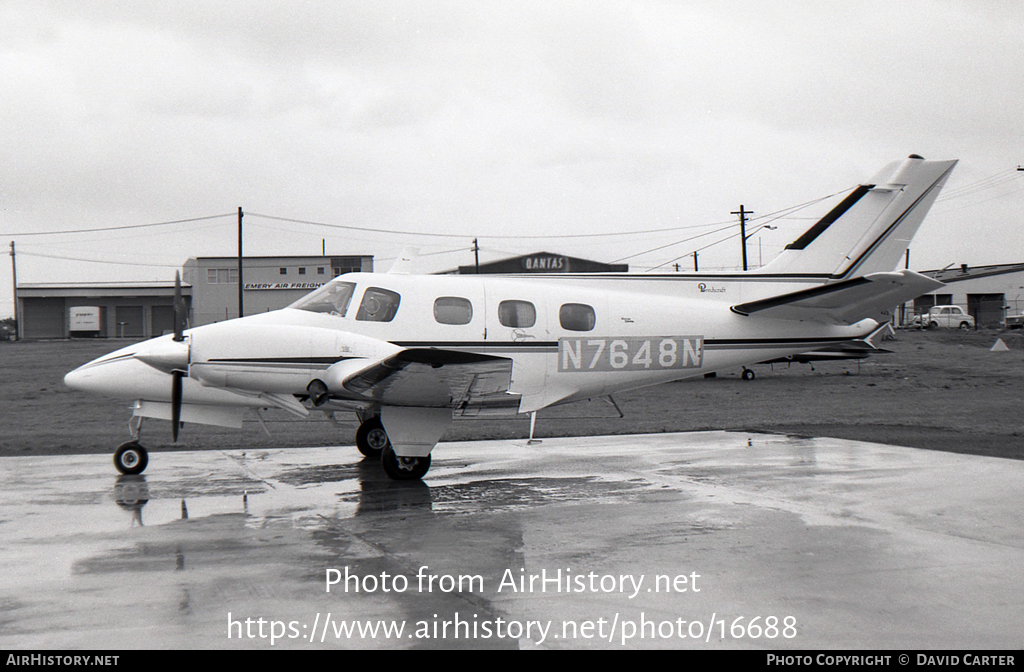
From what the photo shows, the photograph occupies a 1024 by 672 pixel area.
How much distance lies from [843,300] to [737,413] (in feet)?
37.3

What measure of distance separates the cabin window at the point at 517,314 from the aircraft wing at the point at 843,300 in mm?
3303

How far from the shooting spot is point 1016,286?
88.1m

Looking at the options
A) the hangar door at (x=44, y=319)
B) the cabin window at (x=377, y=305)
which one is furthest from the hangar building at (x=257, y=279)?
the cabin window at (x=377, y=305)

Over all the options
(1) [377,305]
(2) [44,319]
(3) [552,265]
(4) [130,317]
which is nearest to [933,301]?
(3) [552,265]

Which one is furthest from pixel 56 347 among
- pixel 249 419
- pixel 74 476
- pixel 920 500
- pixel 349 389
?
pixel 920 500

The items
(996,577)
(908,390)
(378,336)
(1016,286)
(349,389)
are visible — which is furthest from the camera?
(1016,286)

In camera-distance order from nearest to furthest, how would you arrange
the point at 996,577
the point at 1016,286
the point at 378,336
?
the point at 996,577, the point at 378,336, the point at 1016,286

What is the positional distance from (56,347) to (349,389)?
4649 centimetres

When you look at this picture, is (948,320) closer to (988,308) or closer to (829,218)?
(988,308)

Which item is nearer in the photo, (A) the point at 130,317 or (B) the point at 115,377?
(B) the point at 115,377

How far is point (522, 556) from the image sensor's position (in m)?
7.01

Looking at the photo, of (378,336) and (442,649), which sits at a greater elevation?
(378,336)

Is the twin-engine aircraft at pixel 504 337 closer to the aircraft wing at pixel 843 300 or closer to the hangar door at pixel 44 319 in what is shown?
the aircraft wing at pixel 843 300

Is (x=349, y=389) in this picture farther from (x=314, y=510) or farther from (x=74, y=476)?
(x=74, y=476)
